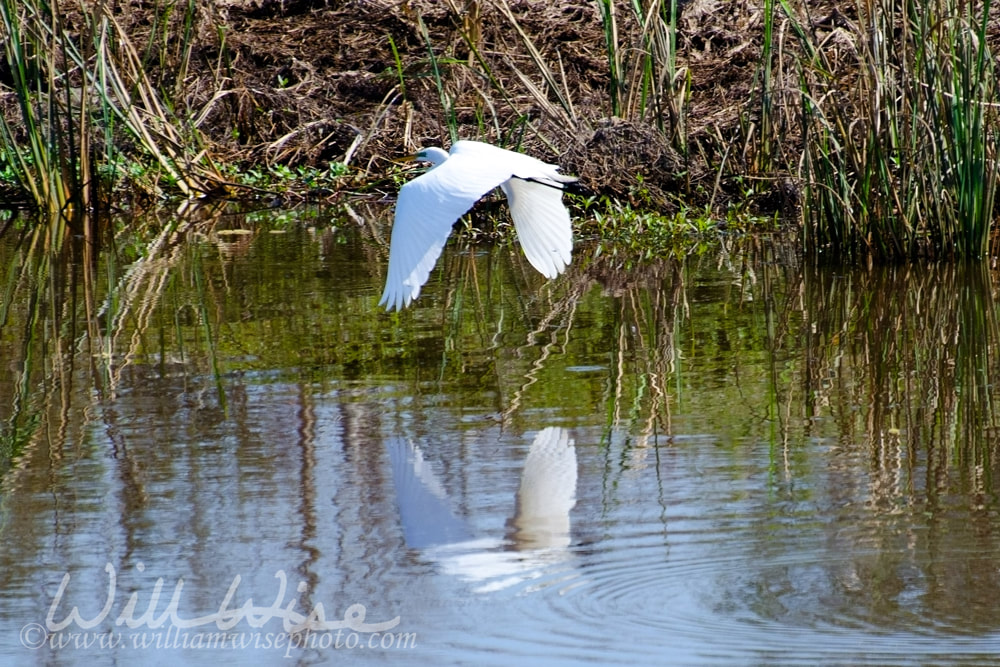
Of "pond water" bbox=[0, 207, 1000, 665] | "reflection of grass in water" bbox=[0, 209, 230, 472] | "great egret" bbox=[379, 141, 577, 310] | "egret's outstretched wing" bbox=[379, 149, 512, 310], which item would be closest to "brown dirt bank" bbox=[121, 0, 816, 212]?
"reflection of grass in water" bbox=[0, 209, 230, 472]

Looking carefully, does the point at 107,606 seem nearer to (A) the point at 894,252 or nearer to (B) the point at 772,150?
(A) the point at 894,252

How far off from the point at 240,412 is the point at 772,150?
5.07 metres

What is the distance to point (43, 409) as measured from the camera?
4793 millimetres

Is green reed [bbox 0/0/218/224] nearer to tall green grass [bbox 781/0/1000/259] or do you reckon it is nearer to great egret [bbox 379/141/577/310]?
great egret [bbox 379/141/577/310]

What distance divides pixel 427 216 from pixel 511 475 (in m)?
1.20

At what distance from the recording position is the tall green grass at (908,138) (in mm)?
6211

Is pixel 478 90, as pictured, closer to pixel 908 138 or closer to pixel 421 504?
pixel 908 138

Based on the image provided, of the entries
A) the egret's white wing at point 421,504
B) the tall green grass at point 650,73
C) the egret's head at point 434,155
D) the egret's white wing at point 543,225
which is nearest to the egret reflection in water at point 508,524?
the egret's white wing at point 421,504

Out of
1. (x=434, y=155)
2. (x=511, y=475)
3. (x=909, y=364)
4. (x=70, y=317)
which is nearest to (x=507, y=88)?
(x=434, y=155)

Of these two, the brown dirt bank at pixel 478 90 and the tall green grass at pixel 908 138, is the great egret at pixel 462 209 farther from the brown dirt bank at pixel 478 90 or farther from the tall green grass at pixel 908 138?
the brown dirt bank at pixel 478 90

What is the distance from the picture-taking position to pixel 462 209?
4.75 meters

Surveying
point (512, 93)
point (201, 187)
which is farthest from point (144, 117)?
point (512, 93)

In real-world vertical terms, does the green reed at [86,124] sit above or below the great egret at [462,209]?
above

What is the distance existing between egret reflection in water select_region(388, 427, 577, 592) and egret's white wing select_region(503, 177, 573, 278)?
1.68 metres
